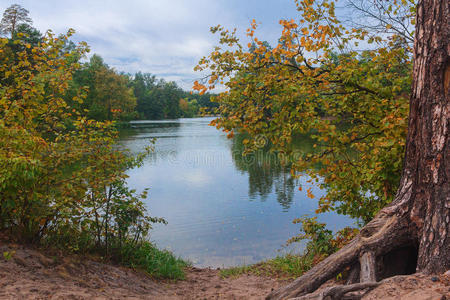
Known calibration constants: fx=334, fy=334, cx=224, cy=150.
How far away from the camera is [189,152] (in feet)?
89.1

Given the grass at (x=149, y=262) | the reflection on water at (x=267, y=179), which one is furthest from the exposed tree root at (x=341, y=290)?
the reflection on water at (x=267, y=179)

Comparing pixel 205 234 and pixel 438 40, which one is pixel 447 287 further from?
pixel 205 234

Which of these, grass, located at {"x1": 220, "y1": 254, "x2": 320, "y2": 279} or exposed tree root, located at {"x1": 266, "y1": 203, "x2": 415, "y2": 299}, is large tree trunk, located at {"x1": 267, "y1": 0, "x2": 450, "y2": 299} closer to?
exposed tree root, located at {"x1": 266, "y1": 203, "x2": 415, "y2": 299}

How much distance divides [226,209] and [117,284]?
7247 mm

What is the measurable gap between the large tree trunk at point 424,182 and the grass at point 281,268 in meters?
2.77

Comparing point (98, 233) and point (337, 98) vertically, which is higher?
point (337, 98)

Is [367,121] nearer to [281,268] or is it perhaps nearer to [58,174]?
[281,268]

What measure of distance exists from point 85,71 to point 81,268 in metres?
60.6

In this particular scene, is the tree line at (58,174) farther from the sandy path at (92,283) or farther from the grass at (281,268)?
the grass at (281,268)

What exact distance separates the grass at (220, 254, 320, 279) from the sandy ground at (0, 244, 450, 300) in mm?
250

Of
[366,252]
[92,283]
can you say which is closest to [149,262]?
Answer: [92,283]

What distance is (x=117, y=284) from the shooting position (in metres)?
4.50

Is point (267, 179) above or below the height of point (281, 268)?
above

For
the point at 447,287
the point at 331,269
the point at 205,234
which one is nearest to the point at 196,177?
the point at 205,234
